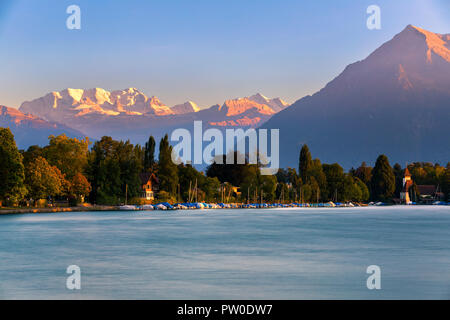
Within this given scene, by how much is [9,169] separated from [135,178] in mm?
37754

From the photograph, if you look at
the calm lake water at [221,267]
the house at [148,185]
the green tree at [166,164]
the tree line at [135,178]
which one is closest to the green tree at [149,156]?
the tree line at [135,178]

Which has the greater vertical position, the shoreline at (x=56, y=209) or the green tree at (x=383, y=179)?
the green tree at (x=383, y=179)

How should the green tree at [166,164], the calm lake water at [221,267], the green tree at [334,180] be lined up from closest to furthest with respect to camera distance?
1. the calm lake water at [221,267]
2. the green tree at [166,164]
3. the green tree at [334,180]

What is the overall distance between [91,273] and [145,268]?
3110 mm

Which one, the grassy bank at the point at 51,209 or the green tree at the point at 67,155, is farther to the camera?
the green tree at the point at 67,155

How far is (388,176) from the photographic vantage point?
190 metres

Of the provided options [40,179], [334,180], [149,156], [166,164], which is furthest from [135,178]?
[334,180]

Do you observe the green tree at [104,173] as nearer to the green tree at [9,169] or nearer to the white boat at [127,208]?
the white boat at [127,208]

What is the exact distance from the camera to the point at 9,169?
7456 cm

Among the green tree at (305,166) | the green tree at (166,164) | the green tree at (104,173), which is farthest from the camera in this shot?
the green tree at (305,166)

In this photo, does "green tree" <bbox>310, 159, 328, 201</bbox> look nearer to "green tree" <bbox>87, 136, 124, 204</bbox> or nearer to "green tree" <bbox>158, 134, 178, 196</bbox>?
"green tree" <bbox>158, 134, 178, 196</bbox>

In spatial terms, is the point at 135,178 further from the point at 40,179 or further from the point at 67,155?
the point at 40,179

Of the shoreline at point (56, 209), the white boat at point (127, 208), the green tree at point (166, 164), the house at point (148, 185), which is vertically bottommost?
the white boat at point (127, 208)

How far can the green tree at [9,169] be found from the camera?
74.2 m
